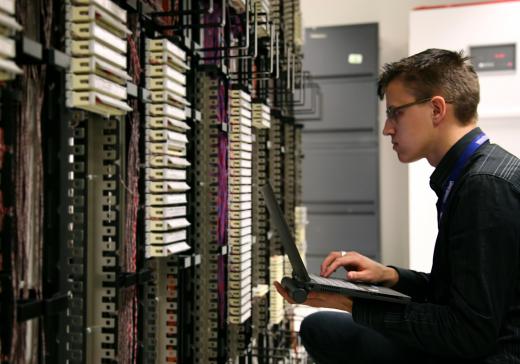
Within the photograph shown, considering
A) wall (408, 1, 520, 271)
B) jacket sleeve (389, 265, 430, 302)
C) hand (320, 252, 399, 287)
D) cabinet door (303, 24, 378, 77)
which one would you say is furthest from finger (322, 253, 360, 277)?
cabinet door (303, 24, 378, 77)

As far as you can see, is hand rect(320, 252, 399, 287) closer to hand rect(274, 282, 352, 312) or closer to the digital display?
hand rect(274, 282, 352, 312)

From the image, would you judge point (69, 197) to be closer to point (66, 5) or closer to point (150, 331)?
point (66, 5)

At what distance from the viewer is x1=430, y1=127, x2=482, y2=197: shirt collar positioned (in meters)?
1.36

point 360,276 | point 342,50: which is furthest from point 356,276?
point 342,50

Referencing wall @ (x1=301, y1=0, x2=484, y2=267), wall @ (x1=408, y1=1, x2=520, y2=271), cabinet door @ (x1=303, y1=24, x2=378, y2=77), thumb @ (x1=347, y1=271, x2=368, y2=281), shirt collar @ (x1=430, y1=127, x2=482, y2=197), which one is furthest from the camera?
wall @ (x1=301, y1=0, x2=484, y2=267)

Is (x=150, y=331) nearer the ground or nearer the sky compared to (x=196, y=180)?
nearer the ground

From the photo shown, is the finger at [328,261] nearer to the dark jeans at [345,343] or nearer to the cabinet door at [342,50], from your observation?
the dark jeans at [345,343]

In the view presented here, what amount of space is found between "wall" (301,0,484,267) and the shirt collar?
3.49m

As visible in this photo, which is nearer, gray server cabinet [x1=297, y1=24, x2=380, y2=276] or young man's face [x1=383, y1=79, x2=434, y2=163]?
young man's face [x1=383, y1=79, x2=434, y2=163]

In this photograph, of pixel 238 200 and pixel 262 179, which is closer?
pixel 238 200

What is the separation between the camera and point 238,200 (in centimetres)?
230

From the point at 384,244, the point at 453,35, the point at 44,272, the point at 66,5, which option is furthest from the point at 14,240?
the point at 384,244

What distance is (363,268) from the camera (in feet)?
5.09

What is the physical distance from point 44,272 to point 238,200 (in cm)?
114
